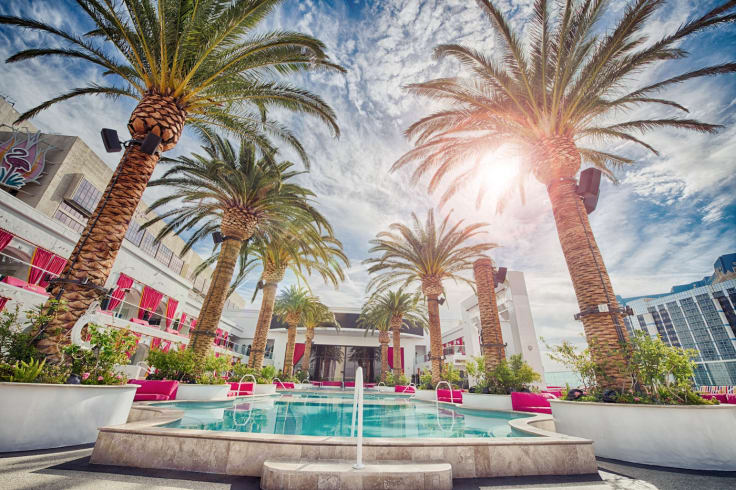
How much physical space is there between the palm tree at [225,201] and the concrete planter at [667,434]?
33.1 feet

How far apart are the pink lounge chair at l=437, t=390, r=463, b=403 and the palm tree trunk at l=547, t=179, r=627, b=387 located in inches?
335

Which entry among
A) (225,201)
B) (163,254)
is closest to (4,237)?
(225,201)

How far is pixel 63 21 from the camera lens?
708 centimetres

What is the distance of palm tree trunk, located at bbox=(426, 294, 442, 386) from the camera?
1664 cm

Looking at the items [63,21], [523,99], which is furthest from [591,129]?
[63,21]

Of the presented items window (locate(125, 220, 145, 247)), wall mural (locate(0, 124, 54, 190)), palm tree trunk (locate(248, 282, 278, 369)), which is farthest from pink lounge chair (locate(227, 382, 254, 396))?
window (locate(125, 220, 145, 247))

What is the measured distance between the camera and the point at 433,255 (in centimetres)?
1722

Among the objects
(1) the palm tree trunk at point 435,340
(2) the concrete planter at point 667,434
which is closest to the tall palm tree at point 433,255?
(1) the palm tree trunk at point 435,340

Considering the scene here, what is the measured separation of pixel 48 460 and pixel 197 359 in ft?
24.6

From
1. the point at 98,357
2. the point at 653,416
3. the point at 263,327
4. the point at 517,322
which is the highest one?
the point at 517,322

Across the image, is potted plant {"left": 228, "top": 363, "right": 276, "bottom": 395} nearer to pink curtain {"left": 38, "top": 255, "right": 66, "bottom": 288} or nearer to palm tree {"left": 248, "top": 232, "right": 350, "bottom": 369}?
palm tree {"left": 248, "top": 232, "right": 350, "bottom": 369}

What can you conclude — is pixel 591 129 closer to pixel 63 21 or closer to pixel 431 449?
pixel 431 449

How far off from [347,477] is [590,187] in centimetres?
865

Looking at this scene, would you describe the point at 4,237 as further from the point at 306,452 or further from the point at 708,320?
the point at 708,320
